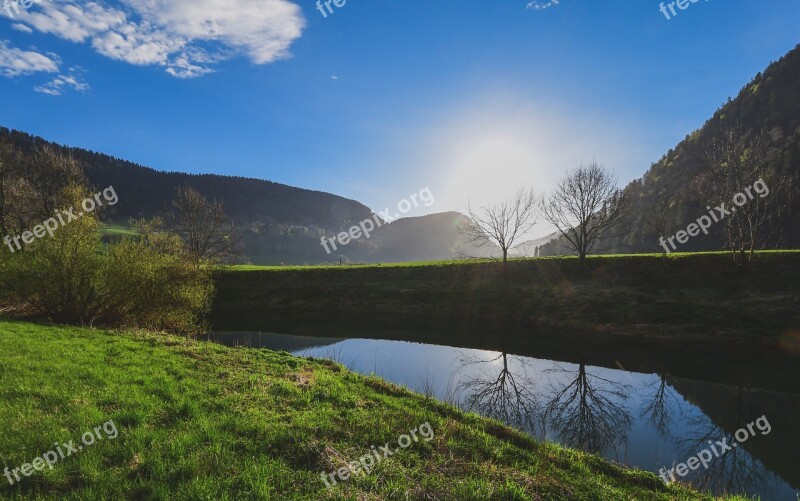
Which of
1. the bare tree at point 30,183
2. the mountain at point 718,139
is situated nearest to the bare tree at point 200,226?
the bare tree at point 30,183

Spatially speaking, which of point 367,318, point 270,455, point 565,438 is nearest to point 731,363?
point 565,438

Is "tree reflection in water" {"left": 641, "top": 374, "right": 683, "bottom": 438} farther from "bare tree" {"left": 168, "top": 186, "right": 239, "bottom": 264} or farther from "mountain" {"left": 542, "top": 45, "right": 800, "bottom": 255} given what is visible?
"mountain" {"left": 542, "top": 45, "right": 800, "bottom": 255}

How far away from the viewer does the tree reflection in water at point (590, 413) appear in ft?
37.5

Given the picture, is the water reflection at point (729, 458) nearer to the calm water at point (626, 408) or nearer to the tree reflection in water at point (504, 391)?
A: the calm water at point (626, 408)

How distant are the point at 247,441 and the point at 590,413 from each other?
12.1 metres

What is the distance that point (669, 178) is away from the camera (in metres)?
126

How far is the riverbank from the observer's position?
25.7m

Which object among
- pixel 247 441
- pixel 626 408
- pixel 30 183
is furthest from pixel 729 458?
→ pixel 30 183

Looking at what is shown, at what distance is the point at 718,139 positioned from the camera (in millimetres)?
97750

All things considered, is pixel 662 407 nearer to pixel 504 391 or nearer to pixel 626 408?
pixel 626 408

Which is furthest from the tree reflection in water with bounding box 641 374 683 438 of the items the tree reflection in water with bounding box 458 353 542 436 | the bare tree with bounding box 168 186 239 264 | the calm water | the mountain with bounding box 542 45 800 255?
the mountain with bounding box 542 45 800 255

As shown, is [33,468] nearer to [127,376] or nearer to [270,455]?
[270,455]

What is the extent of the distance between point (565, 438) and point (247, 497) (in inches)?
376

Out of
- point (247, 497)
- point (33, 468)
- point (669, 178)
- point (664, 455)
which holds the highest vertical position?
point (669, 178)
